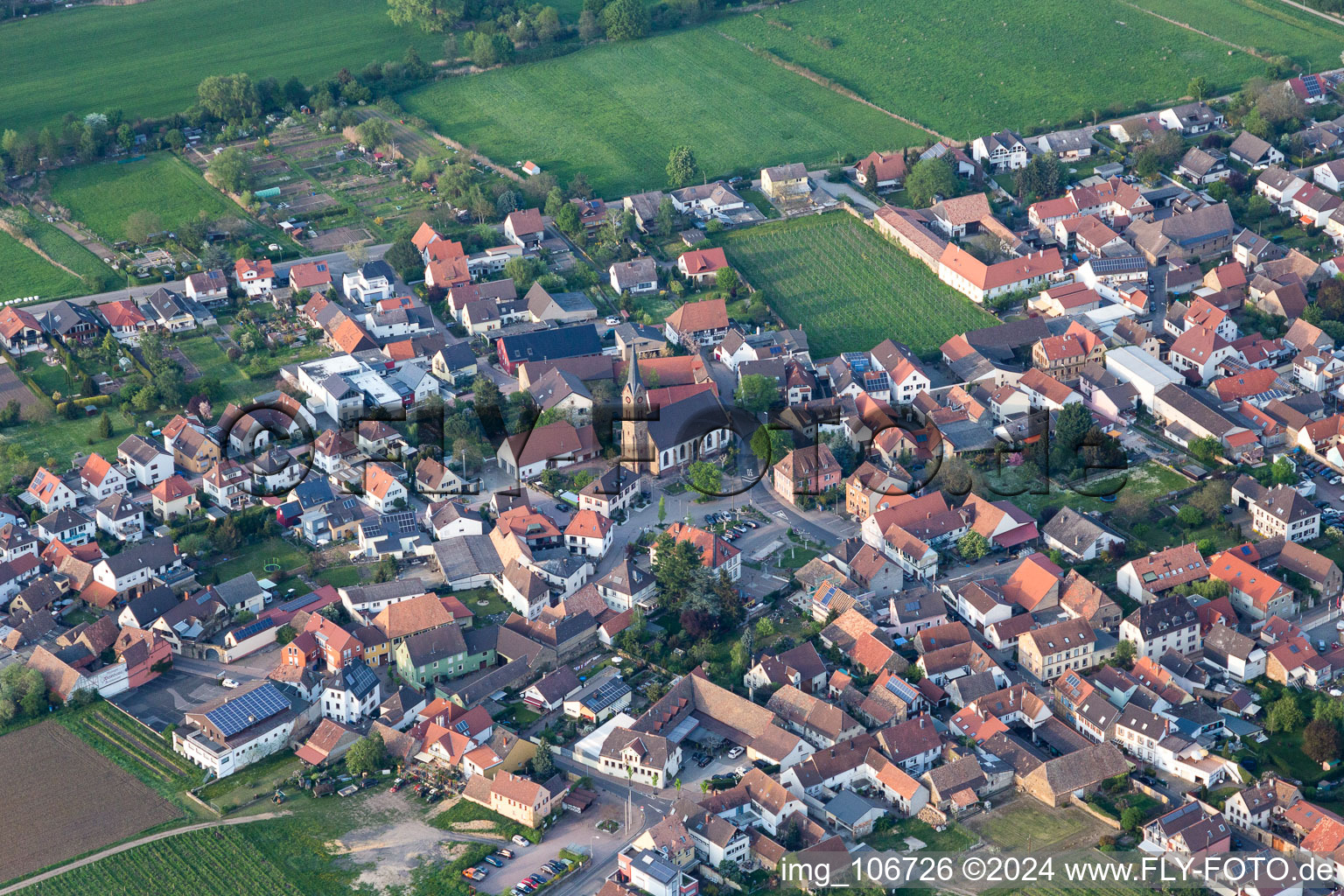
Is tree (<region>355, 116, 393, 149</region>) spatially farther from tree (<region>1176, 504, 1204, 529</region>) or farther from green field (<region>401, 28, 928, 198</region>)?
tree (<region>1176, 504, 1204, 529</region>)

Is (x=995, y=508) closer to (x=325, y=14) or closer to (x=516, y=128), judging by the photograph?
(x=516, y=128)

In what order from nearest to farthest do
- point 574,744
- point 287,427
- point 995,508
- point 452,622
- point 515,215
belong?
point 574,744
point 452,622
point 995,508
point 287,427
point 515,215

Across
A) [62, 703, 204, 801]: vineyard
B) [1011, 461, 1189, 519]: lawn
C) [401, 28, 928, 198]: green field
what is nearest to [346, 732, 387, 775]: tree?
[62, 703, 204, 801]: vineyard

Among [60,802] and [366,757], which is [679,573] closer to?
[366,757]

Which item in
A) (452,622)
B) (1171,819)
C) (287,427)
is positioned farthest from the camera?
(287,427)

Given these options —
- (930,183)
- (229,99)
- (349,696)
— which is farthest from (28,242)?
(930,183)

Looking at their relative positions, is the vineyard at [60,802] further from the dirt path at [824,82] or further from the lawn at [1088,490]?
the dirt path at [824,82]

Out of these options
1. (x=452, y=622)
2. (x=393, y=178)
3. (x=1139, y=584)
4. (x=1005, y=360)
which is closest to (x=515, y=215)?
(x=393, y=178)

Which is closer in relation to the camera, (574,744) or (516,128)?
(574,744)
